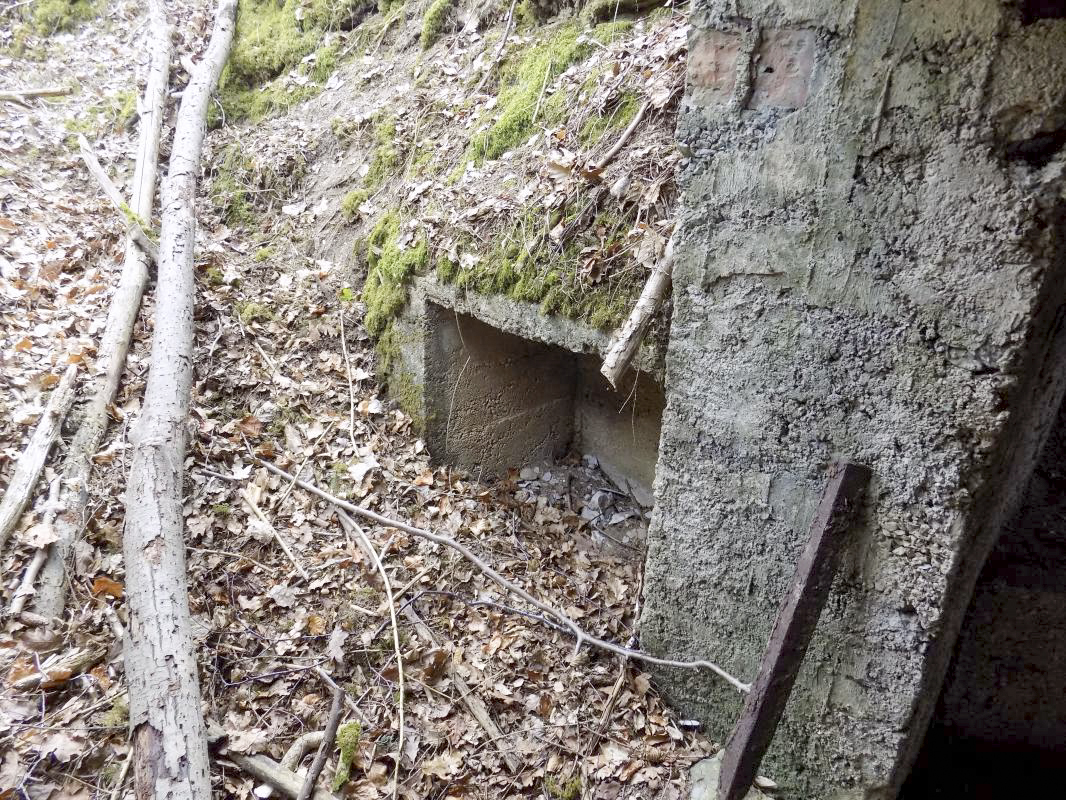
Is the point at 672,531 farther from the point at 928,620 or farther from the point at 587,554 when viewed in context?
the point at 587,554

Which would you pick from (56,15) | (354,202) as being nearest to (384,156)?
(354,202)

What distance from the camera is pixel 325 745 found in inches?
101

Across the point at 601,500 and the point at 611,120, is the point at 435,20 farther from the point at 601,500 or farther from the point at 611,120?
the point at 601,500

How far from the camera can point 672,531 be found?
2.64m

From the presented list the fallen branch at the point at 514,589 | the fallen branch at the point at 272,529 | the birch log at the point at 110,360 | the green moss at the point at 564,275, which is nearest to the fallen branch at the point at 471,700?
the fallen branch at the point at 514,589

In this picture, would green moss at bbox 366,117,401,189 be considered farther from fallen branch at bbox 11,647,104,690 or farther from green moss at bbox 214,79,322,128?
fallen branch at bbox 11,647,104,690

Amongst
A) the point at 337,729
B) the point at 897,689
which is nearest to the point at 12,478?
the point at 337,729

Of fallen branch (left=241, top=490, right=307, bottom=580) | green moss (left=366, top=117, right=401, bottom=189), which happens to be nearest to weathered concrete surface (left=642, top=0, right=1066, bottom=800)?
fallen branch (left=241, top=490, right=307, bottom=580)

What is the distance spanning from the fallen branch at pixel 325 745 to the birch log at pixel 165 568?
353 millimetres

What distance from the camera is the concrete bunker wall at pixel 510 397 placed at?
395 centimetres

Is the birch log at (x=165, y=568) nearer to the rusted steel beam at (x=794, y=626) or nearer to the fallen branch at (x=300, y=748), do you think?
the fallen branch at (x=300, y=748)

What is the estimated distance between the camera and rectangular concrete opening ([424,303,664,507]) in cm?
407

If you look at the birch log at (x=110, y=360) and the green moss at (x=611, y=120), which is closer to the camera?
the birch log at (x=110, y=360)

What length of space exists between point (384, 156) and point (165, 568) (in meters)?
3.17
